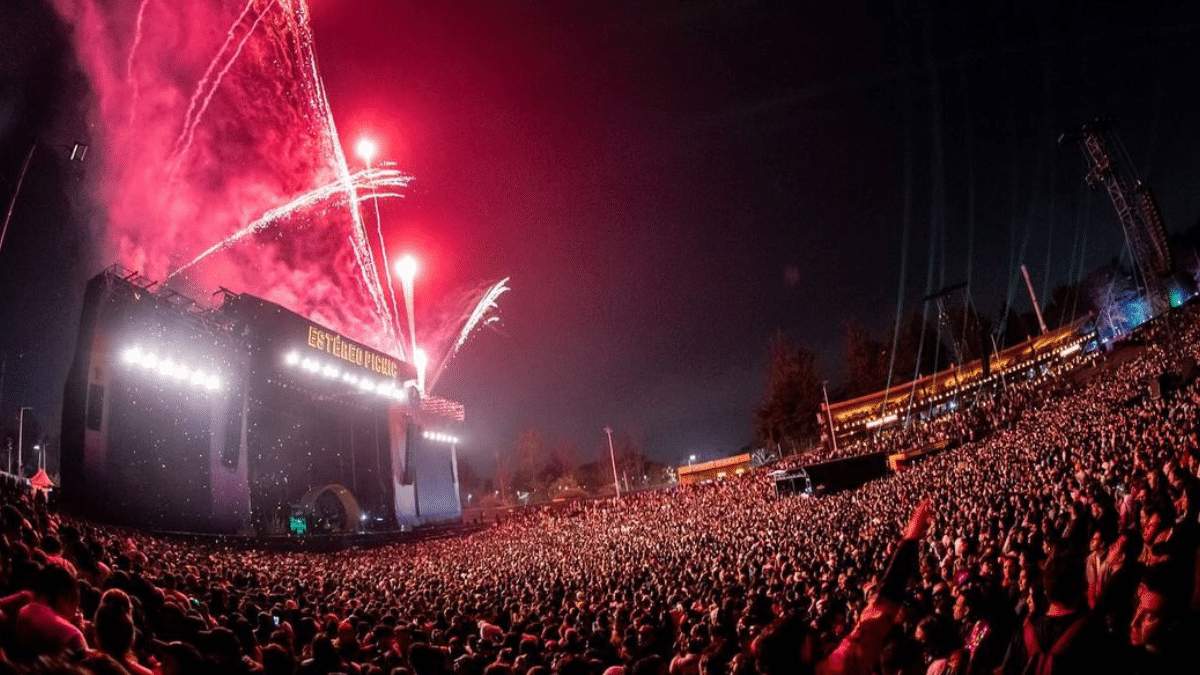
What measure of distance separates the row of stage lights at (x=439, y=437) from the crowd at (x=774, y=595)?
2227 centimetres

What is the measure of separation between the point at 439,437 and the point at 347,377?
12.5 m

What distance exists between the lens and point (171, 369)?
22797 mm

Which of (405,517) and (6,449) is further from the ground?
(6,449)

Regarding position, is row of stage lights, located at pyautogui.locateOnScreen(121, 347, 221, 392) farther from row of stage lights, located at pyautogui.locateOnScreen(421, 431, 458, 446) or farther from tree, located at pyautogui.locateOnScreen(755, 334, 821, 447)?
tree, located at pyautogui.locateOnScreen(755, 334, 821, 447)

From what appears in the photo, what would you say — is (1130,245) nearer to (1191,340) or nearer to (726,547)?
(1191,340)

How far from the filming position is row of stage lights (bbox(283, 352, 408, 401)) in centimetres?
3039

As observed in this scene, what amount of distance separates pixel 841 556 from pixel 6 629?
1211 centimetres

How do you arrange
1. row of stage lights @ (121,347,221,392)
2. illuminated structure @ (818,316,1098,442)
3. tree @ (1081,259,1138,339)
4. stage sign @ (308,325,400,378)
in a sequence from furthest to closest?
1. tree @ (1081,259,1138,339)
2. illuminated structure @ (818,316,1098,442)
3. stage sign @ (308,325,400,378)
4. row of stage lights @ (121,347,221,392)

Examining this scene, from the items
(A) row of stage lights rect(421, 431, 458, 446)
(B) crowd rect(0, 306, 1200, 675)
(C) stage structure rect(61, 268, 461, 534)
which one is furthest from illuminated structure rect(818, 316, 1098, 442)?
(C) stage structure rect(61, 268, 461, 534)

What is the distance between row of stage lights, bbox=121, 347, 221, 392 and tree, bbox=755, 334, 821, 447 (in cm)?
5573

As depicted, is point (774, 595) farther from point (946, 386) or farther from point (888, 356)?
point (888, 356)

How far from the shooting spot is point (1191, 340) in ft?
80.3

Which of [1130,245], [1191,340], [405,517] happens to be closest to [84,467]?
[405,517]

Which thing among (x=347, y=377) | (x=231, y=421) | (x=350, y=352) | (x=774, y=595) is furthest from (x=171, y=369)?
(x=774, y=595)
